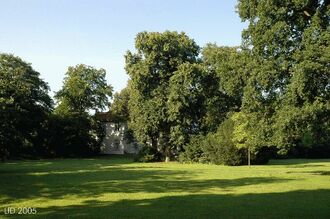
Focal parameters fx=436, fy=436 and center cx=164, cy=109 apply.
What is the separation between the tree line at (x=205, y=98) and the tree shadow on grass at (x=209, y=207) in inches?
374

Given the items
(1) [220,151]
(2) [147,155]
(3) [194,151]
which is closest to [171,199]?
(1) [220,151]

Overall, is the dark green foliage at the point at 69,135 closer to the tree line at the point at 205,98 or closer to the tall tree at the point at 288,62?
the tree line at the point at 205,98

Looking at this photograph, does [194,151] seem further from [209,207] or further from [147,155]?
[209,207]

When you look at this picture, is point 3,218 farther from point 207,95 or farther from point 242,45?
point 207,95

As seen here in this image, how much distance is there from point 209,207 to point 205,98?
41.2m

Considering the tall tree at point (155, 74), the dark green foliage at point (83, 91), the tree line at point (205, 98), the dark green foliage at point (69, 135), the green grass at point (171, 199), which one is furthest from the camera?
the dark green foliage at point (83, 91)

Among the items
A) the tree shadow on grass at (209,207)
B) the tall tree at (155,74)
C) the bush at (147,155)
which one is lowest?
the tree shadow on grass at (209,207)

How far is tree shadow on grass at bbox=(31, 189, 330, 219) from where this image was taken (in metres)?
13.4

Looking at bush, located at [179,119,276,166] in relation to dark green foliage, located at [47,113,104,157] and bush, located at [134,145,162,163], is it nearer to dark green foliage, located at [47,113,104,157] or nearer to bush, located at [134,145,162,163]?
bush, located at [134,145,162,163]

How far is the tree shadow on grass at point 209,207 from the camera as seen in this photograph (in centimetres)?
1339

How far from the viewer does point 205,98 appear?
5581cm

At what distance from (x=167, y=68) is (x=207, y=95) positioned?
632cm

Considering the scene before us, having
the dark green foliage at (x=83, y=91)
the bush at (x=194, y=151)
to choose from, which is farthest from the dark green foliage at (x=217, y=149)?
the dark green foliage at (x=83, y=91)

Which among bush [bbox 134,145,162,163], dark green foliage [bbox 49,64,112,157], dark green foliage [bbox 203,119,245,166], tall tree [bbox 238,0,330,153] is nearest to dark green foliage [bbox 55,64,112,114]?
dark green foliage [bbox 49,64,112,157]
